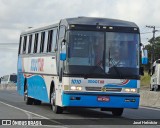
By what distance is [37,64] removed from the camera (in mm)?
24281

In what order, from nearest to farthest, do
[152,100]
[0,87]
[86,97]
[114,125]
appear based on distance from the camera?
[114,125], [86,97], [152,100], [0,87]

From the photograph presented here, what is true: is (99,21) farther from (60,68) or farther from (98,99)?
(98,99)

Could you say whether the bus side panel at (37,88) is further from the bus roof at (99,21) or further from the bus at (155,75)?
the bus at (155,75)

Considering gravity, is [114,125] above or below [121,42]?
below

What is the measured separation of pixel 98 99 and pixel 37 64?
5706 millimetres

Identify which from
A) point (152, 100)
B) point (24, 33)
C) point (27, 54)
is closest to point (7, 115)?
point (27, 54)

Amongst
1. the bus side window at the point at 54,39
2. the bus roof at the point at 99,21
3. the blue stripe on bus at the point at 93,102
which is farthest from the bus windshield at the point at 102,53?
the bus side window at the point at 54,39

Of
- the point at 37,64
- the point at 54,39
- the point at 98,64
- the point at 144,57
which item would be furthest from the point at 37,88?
the point at 144,57

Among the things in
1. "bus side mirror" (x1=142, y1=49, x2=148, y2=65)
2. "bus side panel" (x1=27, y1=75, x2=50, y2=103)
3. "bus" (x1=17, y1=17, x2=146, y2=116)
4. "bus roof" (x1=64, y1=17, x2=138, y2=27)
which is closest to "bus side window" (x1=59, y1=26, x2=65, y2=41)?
"bus" (x1=17, y1=17, x2=146, y2=116)

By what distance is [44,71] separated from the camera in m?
22.9

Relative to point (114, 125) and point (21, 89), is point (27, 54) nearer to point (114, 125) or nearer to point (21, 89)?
point (21, 89)

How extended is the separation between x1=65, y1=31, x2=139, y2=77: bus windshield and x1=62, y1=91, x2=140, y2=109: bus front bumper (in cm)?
67

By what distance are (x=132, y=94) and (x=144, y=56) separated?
1353 mm

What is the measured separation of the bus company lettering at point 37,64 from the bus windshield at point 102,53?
4163 millimetres
